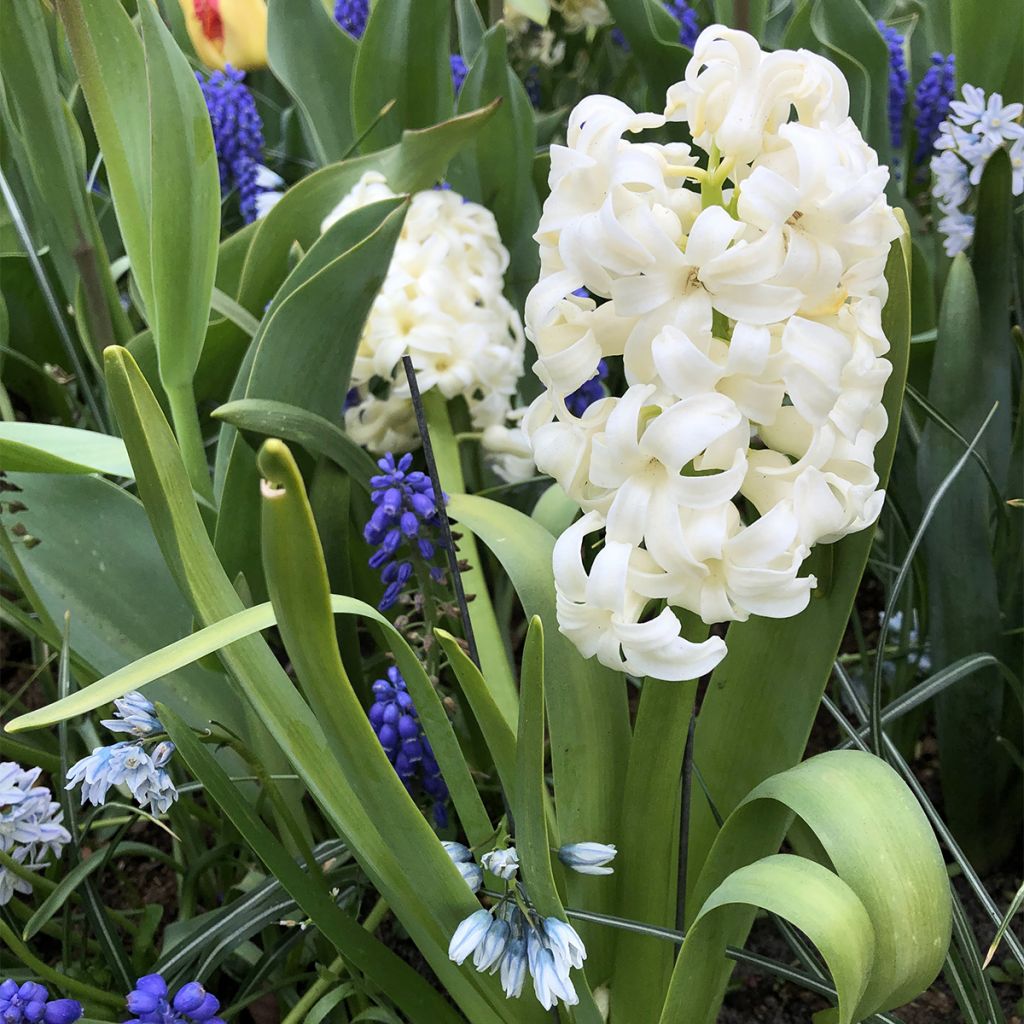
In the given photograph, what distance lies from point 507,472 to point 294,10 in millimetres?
568

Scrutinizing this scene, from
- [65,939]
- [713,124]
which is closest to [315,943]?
[65,939]

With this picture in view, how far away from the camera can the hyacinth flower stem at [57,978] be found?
639mm

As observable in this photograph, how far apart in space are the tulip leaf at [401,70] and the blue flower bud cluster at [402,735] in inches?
21.7

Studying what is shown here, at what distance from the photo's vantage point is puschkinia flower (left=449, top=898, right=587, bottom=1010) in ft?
1.68

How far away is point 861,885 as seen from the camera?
46 cm

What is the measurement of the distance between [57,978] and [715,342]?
1.82 feet

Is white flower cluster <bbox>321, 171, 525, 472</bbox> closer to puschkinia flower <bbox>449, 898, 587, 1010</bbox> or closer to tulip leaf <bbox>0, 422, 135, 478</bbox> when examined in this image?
tulip leaf <bbox>0, 422, 135, 478</bbox>

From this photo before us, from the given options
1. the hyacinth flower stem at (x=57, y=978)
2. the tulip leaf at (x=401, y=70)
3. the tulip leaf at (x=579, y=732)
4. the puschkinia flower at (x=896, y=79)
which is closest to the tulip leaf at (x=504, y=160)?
the tulip leaf at (x=401, y=70)

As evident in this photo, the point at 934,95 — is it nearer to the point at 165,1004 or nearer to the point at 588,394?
the point at 588,394

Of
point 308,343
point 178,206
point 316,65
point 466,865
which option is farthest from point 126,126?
point 466,865

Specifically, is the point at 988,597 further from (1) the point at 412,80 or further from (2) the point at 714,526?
(1) the point at 412,80

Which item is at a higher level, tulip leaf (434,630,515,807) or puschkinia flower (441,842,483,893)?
tulip leaf (434,630,515,807)

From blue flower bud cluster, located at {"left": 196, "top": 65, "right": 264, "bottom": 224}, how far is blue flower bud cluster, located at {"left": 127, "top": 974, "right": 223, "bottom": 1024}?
86 centimetres

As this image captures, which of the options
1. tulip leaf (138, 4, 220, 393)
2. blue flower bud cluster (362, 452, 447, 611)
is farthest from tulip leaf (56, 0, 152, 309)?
blue flower bud cluster (362, 452, 447, 611)
